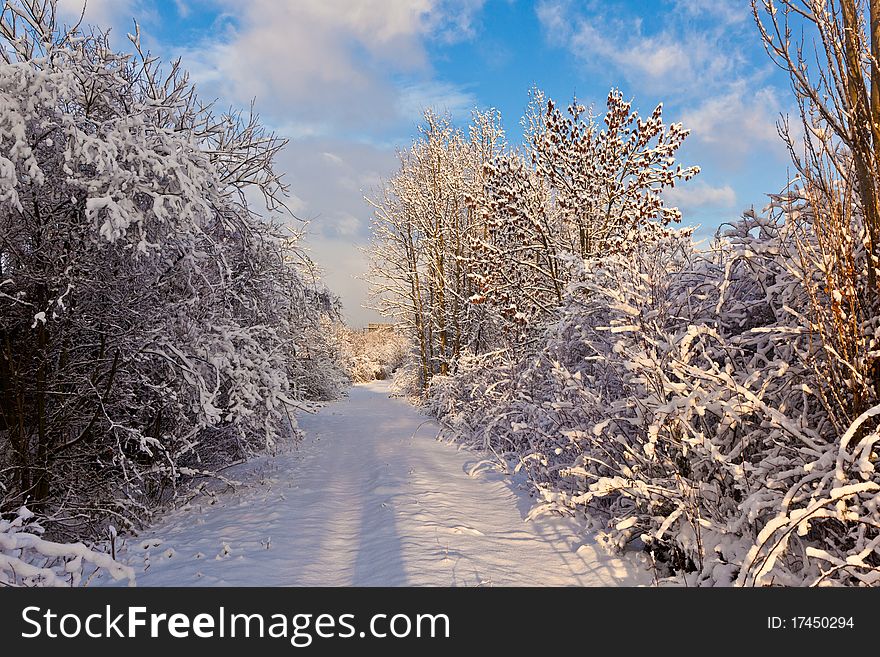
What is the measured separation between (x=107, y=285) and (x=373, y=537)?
407 centimetres

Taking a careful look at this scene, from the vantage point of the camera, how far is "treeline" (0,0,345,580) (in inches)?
187

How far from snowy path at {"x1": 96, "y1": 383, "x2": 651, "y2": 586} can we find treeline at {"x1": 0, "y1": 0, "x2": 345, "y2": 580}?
887 mm

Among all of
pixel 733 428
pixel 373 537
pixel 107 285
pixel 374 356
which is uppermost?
pixel 107 285

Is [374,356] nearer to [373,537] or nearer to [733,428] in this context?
[373,537]

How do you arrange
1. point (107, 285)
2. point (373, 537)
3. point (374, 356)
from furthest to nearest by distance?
point (374, 356) < point (107, 285) < point (373, 537)

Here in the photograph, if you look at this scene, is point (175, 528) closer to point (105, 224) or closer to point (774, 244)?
point (105, 224)

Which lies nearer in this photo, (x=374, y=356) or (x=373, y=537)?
(x=373, y=537)

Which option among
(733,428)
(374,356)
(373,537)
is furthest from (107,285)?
(374,356)

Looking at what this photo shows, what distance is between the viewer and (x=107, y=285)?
565 cm

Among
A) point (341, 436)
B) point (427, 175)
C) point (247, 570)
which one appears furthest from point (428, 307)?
point (247, 570)

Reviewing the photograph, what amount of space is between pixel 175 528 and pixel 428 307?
42.1 feet

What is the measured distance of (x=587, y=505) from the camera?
201 inches

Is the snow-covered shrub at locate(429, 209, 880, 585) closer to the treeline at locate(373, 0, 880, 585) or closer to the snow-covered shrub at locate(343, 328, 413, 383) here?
the treeline at locate(373, 0, 880, 585)
